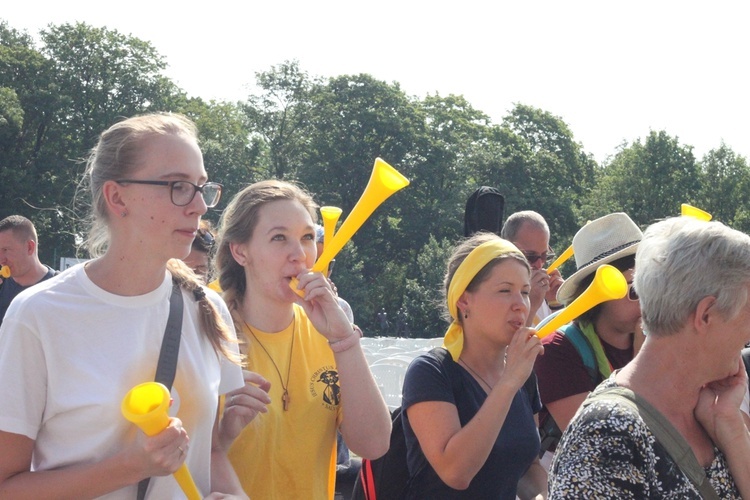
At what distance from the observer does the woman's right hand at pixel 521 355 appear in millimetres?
3418

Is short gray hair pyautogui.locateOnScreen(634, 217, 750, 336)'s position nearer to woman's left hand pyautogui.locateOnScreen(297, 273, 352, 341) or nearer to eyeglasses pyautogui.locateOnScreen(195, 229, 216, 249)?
woman's left hand pyautogui.locateOnScreen(297, 273, 352, 341)

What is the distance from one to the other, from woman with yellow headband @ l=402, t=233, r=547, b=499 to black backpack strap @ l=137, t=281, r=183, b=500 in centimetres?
113

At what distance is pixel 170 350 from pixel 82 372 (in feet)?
0.88

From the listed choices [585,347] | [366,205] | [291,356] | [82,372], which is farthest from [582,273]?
[82,372]

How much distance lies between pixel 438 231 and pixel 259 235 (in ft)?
171

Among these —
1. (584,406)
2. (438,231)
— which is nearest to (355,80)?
(438,231)

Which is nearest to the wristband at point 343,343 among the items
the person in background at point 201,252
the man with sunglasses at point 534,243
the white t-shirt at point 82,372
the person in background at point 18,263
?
the white t-shirt at point 82,372

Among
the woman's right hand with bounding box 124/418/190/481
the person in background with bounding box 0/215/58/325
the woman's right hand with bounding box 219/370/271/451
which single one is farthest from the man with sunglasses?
Answer: the person in background with bounding box 0/215/58/325

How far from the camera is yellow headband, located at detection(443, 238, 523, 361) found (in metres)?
3.82

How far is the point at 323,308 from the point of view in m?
3.37

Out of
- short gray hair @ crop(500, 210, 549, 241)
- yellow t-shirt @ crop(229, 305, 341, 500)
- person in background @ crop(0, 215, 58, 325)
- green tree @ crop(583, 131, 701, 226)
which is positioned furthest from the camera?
green tree @ crop(583, 131, 701, 226)

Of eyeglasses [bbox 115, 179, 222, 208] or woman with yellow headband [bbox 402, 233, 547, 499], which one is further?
woman with yellow headband [bbox 402, 233, 547, 499]

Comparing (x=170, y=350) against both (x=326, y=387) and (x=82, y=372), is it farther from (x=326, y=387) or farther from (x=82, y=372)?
(x=326, y=387)

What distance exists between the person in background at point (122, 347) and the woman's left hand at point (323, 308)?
38cm
